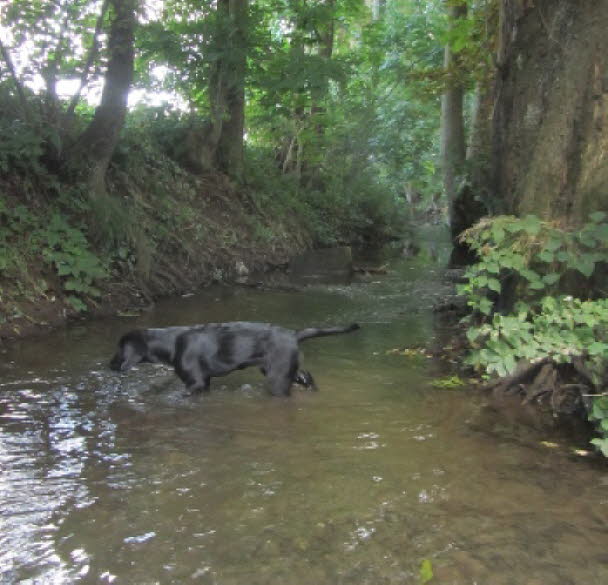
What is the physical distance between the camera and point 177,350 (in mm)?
5629

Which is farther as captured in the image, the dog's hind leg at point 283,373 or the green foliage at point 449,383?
the green foliage at point 449,383

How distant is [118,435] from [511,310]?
3838 millimetres

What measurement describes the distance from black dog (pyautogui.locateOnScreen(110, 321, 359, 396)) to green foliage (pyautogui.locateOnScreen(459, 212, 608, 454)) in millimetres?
1422

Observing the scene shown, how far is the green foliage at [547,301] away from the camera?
4414 millimetres

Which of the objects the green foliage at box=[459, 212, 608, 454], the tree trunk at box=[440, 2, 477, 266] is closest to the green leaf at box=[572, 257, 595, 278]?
the green foliage at box=[459, 212, 608, 454]

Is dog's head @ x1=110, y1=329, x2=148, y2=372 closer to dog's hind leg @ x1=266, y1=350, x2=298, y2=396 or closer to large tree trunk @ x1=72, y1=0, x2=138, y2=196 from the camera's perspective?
dog's hind leg @ x1=266, y1=350, x2=298, y2=396

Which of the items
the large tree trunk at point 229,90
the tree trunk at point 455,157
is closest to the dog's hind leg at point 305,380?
the large tree trunk at point 229,90

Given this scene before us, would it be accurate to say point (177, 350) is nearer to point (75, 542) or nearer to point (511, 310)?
point (75, 542)

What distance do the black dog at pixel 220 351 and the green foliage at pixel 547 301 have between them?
4.67 ft

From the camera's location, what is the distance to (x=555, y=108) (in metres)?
5.77

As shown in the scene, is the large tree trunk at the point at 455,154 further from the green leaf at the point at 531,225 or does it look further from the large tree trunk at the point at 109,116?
the green leaf at the point at 531,225

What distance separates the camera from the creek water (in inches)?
110

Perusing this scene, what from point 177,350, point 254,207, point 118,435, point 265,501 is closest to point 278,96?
point 254,207

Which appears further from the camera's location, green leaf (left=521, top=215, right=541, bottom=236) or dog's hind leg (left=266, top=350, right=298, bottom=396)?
dog's hind leg (left=266, top=350, right=298, bottom=396)
